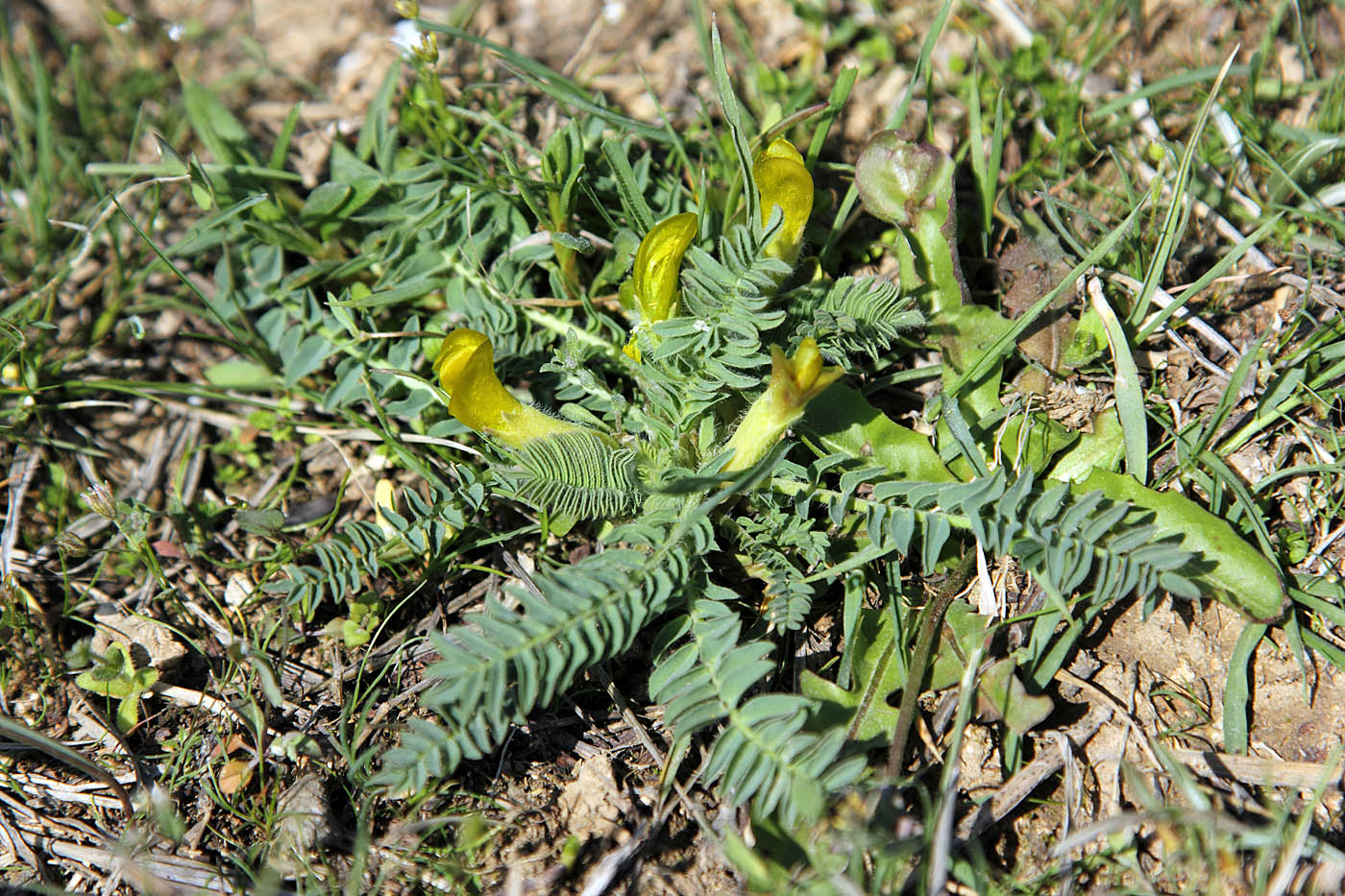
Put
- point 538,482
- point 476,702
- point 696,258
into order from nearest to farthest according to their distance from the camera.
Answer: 1. point 476,702
2. point 538,482
3. point 696,258

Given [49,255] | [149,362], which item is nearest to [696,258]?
[149,362]

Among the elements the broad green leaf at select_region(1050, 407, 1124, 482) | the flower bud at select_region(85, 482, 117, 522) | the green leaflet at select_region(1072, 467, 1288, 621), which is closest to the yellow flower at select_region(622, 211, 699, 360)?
the broad green leaf at select_region(1050, 407, 1124, 482)

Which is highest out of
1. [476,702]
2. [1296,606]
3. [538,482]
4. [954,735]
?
[1296,606]

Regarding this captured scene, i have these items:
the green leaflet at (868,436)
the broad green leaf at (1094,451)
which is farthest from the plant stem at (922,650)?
the broad green leaf at (1094,451)

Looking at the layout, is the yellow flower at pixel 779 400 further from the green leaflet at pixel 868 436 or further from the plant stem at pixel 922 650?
the plant stem at pixel 922 650

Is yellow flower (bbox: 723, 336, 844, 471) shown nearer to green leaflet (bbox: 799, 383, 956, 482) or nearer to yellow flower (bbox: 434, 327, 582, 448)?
green leaflet (bbox: 799, 383, 956, 482)

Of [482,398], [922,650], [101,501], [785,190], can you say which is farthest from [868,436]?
[101,501]

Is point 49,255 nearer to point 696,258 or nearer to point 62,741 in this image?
point 62,741
